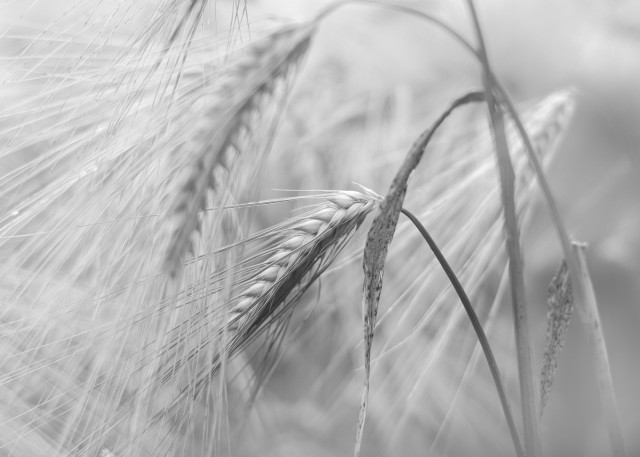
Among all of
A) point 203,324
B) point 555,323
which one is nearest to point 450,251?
point 555,323

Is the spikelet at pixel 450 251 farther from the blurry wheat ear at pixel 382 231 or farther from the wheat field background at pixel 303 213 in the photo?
the blurry wheat ear at pixel 382 231

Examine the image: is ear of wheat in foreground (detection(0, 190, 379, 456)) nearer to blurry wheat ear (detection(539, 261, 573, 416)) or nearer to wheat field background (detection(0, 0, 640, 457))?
wheat field background (detection(0, 0, 640, 457))

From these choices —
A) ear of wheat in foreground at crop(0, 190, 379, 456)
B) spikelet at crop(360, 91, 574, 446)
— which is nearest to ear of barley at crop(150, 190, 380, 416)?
ear of wheat in foreground at crop(0, 190, 379, 456)

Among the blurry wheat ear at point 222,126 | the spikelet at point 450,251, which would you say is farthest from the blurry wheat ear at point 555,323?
the blurry wheat ear at point 222,126

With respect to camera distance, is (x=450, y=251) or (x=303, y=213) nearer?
(x=303, y=213)

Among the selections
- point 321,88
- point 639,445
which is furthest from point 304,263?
point 639,445

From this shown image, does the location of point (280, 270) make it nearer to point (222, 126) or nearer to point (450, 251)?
point (222, 126)

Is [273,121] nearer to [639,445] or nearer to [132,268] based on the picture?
[132,268]

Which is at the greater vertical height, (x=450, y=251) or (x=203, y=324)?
(x=450, y=251)
